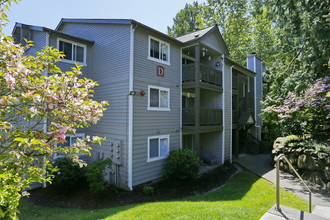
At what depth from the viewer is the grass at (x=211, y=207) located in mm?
5246

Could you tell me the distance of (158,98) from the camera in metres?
10.5

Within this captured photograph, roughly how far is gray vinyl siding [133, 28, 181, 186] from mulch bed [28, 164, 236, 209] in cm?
Answer: 80

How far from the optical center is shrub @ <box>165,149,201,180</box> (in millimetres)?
9695

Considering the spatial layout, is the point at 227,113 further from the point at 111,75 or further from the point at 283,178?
the point at 111,75

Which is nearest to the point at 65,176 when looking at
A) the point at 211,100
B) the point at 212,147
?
the point at 212,147

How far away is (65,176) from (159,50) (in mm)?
8314

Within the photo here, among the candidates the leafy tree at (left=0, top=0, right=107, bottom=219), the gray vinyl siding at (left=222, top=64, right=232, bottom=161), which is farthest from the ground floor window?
the leafy tree at (left=0, top=0, right=107, bottom=219)

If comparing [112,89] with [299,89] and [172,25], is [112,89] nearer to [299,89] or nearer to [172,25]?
[299,89]

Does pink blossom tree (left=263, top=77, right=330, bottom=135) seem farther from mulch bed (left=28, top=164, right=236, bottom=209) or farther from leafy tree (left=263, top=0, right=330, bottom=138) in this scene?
mulch bed (left=28, top=164, right=236, bottom=209)

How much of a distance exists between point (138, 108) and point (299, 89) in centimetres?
945

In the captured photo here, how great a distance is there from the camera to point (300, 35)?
1048 cm

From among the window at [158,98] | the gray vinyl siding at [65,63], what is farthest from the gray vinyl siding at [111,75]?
the window at [158,98]

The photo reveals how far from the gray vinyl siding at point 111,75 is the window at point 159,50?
1.47 meters

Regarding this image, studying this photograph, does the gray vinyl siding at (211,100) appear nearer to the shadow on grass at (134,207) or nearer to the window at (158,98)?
the window at (158,98)
